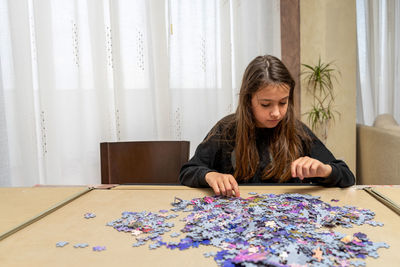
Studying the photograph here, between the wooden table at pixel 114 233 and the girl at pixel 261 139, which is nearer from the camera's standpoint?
the wooden table at pixel 114 233

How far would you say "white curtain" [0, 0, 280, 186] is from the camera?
289cm

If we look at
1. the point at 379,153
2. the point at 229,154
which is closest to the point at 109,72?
the point at 229,154

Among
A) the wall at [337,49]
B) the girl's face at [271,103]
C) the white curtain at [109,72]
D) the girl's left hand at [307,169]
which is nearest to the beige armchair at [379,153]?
the wall at [337,49]

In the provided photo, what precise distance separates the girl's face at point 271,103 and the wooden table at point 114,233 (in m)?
0.39

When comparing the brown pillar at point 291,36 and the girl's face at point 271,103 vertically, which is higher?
the brown pillar at point 291,36

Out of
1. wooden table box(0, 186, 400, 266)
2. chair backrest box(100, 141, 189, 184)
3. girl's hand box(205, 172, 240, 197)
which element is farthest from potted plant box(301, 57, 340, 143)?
girl's hand box(205, 172, 240, 197)

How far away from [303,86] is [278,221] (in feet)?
7.80

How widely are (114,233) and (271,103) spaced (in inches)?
38.4

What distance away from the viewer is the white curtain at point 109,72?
114 inches

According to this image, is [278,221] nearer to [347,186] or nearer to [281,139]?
[347,186]

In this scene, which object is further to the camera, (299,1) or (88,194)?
(299,1)

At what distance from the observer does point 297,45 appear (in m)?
3.13

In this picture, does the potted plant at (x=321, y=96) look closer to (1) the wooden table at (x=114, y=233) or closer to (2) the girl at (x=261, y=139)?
(2) the girl at (x=261, y=139)

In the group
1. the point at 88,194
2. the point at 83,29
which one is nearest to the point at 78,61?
the point at 83,29
